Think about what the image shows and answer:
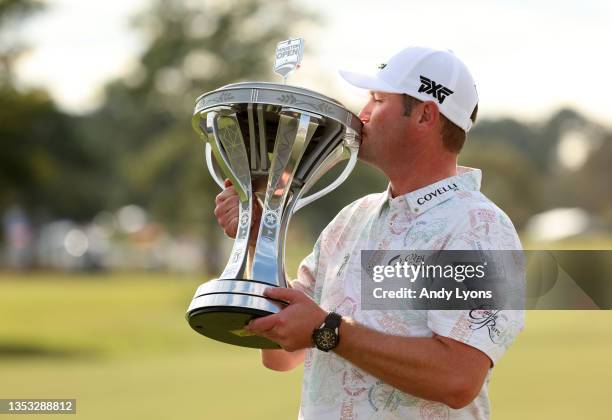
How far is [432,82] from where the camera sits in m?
2.87

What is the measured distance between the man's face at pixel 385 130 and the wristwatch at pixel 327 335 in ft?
1.98

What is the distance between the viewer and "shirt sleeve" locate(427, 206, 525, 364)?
255cm

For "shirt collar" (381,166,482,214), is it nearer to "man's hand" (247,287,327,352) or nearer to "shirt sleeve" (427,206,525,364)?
"shirt sleeve" (427,206,525,364)

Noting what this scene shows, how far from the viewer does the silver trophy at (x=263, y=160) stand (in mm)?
2670

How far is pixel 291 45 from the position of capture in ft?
9.68

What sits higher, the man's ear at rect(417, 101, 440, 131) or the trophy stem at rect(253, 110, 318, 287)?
the man's ear at rect(417, 101, 440, 131)

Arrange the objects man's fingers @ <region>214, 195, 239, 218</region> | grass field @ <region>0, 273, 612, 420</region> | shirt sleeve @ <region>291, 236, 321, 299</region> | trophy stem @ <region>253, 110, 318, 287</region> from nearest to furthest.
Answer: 1. trophy stem @ <region>253, 110, 318, 287</region>
2. man's fingers @ <region>214, 195, 239, 218</region>
3. shirt sleeve @ <region>291, 236, 321, 299</region>
4. grass field @ <region>0, 273, 612, 420</region>

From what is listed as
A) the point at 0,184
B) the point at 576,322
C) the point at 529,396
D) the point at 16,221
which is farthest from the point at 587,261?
the point at 16,221

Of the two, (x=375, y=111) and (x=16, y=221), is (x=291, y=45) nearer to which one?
(x=375, y=111)

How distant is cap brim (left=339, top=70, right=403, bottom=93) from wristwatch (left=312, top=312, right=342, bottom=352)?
74cm

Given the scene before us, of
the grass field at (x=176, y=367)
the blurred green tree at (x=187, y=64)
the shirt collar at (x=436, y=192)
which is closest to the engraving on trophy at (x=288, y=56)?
the shirt collar at (x=436, y=192)

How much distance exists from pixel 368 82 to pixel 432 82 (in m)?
0.19

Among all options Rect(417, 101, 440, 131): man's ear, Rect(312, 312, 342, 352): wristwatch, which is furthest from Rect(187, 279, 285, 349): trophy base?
Rect(417, 101, 440, 131): man's ear

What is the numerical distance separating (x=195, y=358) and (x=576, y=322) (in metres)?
11.9
